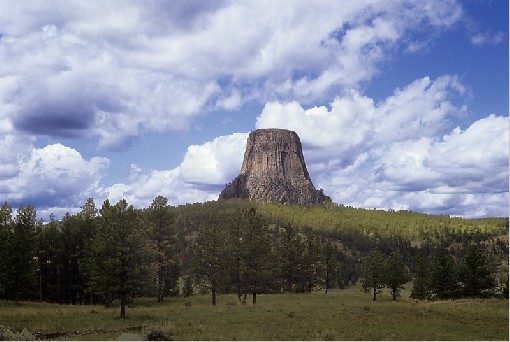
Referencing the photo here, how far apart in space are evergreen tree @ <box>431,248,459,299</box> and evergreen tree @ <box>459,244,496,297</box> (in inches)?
132

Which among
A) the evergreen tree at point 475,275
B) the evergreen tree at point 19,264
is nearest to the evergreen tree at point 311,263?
the evergreen tree at point 475,275

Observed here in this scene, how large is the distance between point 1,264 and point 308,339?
40.6 m

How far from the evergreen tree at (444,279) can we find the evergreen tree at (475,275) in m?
3.34

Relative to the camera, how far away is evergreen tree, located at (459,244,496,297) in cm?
5897

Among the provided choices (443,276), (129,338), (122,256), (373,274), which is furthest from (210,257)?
(443,276)

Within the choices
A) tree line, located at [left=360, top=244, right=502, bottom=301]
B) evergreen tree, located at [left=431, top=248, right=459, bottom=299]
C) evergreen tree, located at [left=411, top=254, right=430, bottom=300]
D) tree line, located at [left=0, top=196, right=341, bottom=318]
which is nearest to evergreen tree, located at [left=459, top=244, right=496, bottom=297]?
tree line, located at [left=360, top=244, right=502, bottom=301]

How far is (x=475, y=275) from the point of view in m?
59.5

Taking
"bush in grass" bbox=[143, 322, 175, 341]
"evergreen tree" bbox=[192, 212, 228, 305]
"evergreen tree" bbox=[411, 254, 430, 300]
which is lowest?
"evergreen tree" bbox=[411, 254, 430, 300]

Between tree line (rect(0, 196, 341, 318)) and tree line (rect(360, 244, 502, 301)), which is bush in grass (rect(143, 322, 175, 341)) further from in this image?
tree line (rect(360, 244, 502, 301))

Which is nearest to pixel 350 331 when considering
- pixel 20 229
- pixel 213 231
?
pixel 213 231

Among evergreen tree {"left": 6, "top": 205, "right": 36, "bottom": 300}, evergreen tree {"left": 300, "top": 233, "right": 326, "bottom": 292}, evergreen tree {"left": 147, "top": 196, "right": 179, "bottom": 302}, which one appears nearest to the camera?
evergreen tree {"left": 6, "top": 205, "right": 36, "bottom": 300}

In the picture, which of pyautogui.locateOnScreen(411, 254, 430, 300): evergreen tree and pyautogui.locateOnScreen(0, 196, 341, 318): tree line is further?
pyautogui.locateOnScreen(411, 254, 430, 300): evergreen tree

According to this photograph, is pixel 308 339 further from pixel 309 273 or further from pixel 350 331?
pixel 309 273

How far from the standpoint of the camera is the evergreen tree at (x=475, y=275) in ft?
193
